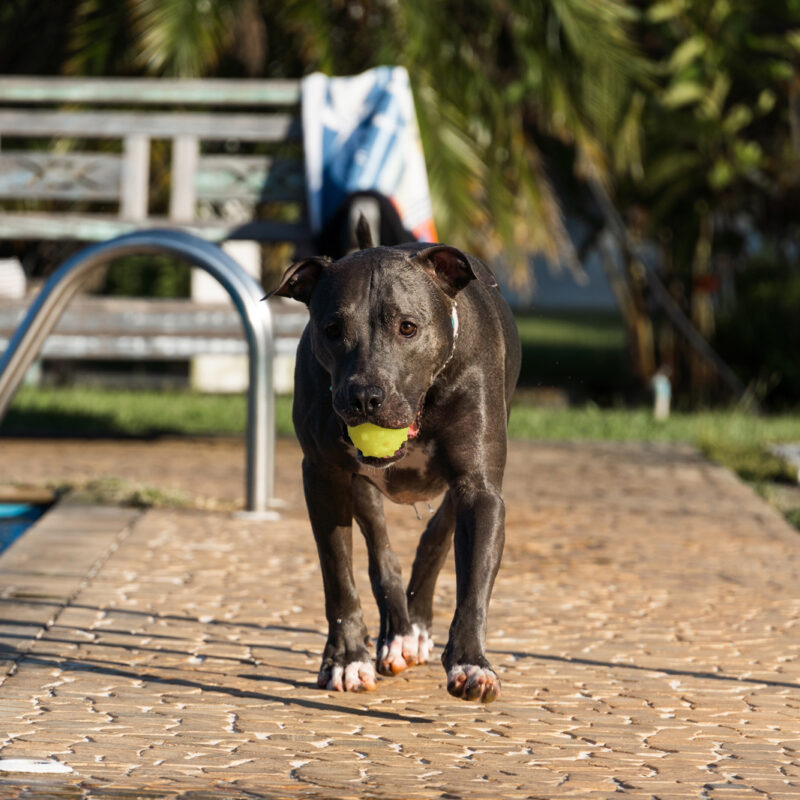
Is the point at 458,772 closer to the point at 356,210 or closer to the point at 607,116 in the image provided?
the point at 356,210

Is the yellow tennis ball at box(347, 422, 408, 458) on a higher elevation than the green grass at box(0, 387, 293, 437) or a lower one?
higher

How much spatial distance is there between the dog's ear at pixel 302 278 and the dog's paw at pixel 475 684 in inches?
38.3

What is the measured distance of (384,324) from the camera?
11.2ft

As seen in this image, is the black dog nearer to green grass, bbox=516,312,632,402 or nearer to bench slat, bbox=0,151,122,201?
bench slat, bbox=0,151,122,201

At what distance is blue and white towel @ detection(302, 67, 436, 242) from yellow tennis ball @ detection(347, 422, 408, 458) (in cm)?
533

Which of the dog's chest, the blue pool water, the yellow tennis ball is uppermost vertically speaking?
the yellow tennis ball

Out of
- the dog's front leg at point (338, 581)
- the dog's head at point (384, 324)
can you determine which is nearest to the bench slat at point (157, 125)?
the dog's front leg at point (338, 581)

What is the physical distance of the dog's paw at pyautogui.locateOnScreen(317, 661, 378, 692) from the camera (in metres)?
3.81

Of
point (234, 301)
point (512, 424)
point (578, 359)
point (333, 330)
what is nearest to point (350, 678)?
point (333, 330)

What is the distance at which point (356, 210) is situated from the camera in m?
8.46

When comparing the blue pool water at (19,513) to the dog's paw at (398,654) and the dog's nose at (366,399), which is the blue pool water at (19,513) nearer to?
the dog's paw at (398,654)

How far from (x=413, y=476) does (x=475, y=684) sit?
23.8 inches

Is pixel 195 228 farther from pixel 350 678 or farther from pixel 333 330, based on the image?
pixel 333 330

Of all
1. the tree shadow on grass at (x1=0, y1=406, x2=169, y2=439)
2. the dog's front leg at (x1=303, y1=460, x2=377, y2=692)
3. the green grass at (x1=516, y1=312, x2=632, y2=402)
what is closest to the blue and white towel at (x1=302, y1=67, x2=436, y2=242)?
the tree shadow on grass at (x1=0, y1=406, x2=169, y2=439)
